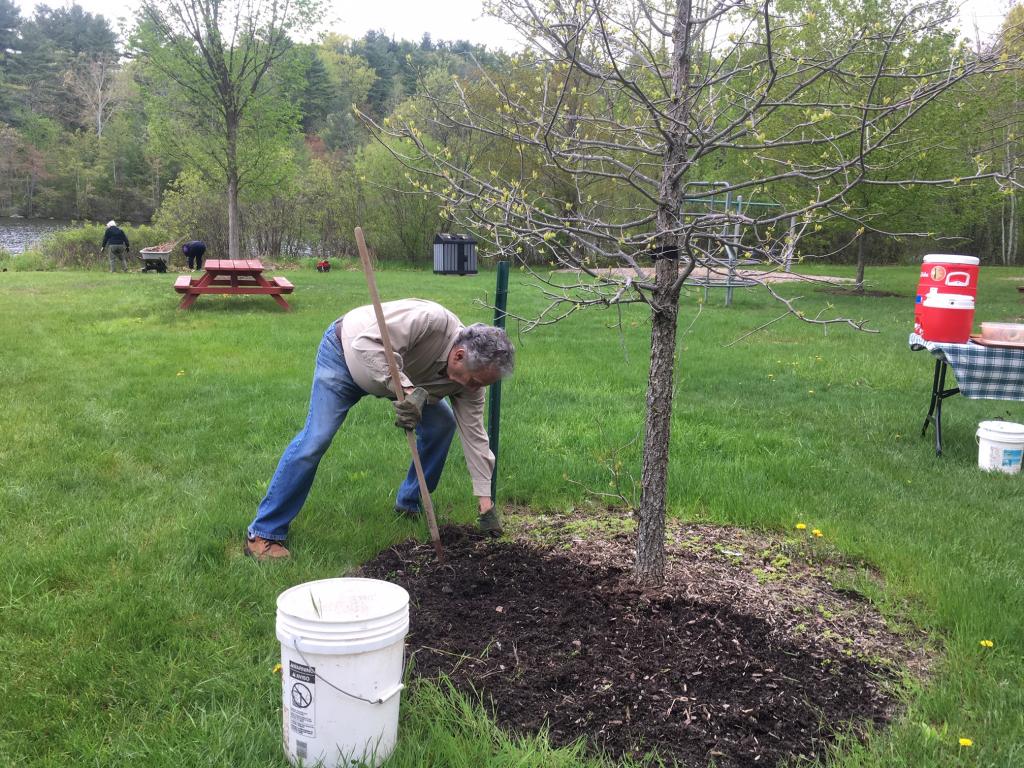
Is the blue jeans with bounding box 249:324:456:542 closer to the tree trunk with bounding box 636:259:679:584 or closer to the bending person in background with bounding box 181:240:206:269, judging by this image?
the tree trunk with bounding box 636:259:679:584

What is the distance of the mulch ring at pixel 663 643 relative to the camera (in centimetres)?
247

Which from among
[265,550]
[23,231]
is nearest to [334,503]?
[265,550]

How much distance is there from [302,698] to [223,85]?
15714mm

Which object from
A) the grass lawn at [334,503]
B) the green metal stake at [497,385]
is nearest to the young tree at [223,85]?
the grass lawn at [334,503]

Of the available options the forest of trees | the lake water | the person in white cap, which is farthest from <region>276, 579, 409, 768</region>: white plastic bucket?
the lake water

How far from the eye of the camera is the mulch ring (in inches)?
97.3

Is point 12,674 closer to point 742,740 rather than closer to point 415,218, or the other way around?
point 742,740

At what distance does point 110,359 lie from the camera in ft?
26.7

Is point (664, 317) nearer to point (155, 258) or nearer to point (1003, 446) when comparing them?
point (1003, 446)

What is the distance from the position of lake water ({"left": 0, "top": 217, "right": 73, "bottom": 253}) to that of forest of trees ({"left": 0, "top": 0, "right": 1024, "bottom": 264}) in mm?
2390

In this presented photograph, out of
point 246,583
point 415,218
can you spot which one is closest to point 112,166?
point 415,218

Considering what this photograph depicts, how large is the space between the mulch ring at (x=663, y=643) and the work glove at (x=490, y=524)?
6cm

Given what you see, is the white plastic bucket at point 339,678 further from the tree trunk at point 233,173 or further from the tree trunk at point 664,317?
the tree trunk at point 233,173

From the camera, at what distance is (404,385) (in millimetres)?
3430
